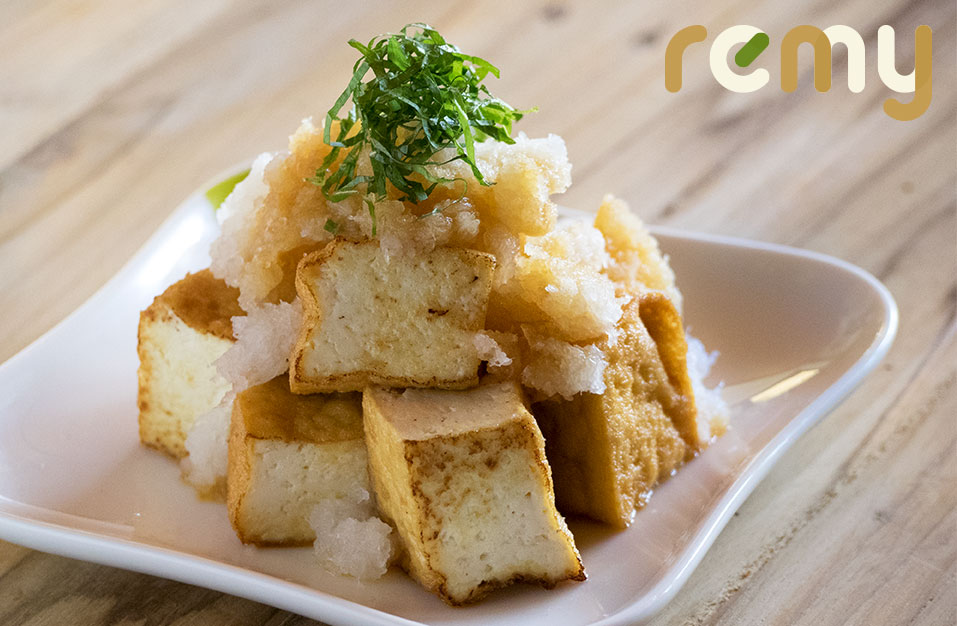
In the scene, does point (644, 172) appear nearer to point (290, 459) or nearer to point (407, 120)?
point (407, 120)

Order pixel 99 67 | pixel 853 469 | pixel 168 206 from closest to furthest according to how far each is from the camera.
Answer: pixel 853 469 → pixel 168 206 → pixel 99 67

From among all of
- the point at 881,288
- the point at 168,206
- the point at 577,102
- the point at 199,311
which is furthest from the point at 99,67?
the point at 881,288

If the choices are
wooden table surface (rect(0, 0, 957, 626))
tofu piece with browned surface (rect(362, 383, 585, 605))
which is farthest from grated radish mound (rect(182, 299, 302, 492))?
wooden table surface (rect(0, 0, 957, 626))

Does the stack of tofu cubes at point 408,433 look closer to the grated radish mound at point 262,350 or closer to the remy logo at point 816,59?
the grated radish mound at point 262,350

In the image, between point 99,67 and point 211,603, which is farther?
point 99,67

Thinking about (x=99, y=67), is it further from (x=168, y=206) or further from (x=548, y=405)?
(x=548, y=405)

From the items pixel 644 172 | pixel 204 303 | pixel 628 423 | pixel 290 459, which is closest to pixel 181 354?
pixel 204 303

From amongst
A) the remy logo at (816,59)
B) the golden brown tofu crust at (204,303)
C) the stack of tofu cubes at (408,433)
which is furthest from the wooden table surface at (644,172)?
the golden brown tofu crust at (204,303)
